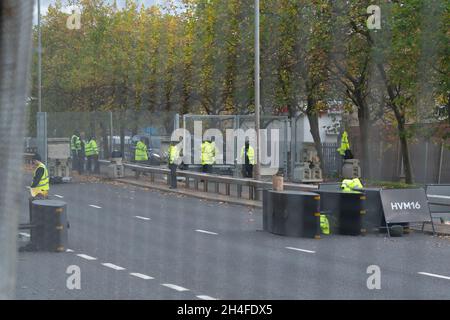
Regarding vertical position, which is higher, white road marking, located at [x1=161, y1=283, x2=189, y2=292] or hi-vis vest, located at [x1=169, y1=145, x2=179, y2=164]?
hi-vis vest, located at [x1=169, y1=145, x2=179, y2=164]

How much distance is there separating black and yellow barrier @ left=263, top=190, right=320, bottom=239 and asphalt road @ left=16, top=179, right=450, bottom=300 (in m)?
0.33

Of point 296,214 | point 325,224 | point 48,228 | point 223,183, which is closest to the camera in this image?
point 48,228

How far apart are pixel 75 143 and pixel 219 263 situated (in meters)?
23.0

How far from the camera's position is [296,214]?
15031mm

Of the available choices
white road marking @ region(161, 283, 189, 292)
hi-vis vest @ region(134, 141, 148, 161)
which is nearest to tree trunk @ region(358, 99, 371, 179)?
hi-vis vest @ region(134, 141, 148, 161)

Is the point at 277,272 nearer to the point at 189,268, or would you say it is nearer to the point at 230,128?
the point at 189,268

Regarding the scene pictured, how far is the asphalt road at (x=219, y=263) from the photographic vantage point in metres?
9.40

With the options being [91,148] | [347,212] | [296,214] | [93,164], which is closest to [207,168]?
[91,148]

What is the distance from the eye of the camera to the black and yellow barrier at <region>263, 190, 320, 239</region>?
15.0m

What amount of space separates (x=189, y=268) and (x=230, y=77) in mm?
21734

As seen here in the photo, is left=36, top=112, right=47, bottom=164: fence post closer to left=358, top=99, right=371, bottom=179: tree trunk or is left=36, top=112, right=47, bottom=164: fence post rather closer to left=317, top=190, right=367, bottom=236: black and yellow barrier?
left=358, top=99, right=371, bottom=179: tree trunk

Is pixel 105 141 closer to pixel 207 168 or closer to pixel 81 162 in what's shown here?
pixel 81 162
